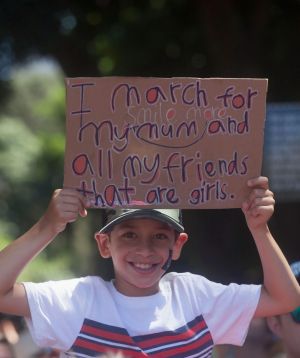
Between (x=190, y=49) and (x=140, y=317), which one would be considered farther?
(x=190, y=49)

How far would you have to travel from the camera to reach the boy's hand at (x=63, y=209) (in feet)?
10.9

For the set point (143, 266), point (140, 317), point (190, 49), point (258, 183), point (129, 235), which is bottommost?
point (140, 317)

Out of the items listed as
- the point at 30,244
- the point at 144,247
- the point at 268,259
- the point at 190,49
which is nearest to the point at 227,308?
the point at 268,259

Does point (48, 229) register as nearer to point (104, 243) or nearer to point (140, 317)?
point (104, 243)

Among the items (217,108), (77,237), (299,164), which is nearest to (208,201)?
(217,108)

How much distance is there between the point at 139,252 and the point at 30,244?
34 centimetres

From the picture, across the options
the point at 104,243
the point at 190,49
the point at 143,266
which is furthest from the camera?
the point at 190,49

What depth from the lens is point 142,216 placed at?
3.45 m

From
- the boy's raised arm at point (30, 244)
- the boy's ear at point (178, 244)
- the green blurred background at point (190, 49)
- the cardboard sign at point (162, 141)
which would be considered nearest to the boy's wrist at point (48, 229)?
the boy's raised arm at point (30, 244)

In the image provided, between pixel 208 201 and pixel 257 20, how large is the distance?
5652 millimetres

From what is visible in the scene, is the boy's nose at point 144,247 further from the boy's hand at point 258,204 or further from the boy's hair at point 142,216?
the boy's hand at point 258,204

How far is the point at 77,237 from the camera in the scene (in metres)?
19.2

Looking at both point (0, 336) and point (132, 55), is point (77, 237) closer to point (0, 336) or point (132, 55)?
point (132, 55)

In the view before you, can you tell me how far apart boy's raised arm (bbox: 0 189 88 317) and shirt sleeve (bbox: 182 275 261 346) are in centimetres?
48
